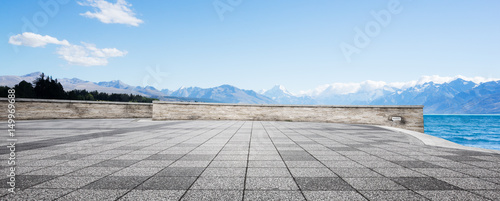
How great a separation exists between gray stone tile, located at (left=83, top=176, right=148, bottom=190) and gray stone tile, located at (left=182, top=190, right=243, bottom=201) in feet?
3.25

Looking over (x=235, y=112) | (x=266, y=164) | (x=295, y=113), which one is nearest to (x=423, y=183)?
(x=266, y=164)

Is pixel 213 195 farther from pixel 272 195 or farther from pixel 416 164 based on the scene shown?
pixel 416 164

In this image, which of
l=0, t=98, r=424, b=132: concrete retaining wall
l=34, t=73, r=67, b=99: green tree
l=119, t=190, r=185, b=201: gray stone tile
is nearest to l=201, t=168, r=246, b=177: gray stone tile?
l=119, t=190, r=185, b=201: gray stone tile

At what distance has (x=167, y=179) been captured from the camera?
373 centimetres

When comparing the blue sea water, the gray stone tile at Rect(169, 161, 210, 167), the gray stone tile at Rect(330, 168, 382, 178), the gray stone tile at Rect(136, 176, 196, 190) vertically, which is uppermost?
the gray stone tile at Rect(136, 176, 196, 190)

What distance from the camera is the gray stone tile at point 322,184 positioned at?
3.36 metres

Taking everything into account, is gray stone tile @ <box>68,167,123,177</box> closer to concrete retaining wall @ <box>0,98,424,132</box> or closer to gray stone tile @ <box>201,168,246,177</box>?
gray stone tile @ <box>201,168,246,177</box>

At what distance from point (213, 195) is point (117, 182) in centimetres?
168

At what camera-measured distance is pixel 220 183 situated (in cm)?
354

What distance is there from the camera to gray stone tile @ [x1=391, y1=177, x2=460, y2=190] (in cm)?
342

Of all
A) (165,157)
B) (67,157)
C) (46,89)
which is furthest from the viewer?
(46,89)

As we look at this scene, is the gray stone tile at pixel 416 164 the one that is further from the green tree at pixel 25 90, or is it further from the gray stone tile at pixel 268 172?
the green tree at pixel 25 90

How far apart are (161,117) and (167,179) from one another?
1614 cm

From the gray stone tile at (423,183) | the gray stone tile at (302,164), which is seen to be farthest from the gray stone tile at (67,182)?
the gray stone tile at (423,183)
